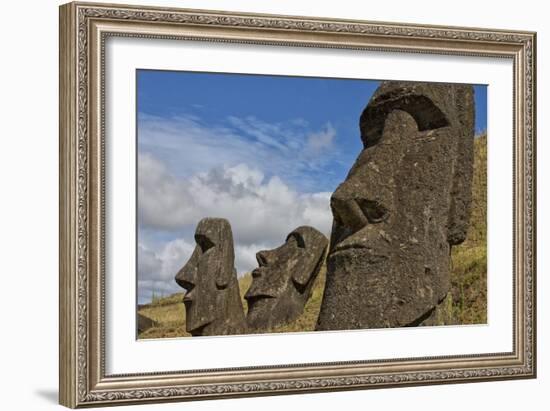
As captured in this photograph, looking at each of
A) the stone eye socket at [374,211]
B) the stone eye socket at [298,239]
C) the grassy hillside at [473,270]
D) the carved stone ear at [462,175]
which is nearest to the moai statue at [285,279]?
the stone eye socket at [298,239]

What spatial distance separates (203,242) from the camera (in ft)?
23.9

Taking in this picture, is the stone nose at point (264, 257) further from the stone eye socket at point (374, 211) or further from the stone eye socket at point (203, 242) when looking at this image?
the stone eye socket at point (374, 211)

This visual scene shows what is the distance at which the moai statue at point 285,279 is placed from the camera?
25.2ft

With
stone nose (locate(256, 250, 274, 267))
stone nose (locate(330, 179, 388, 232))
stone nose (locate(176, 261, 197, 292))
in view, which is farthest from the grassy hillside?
stone nose (locate(176, 261, 197, 292))

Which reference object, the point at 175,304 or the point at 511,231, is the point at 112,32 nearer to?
the point at 175,304

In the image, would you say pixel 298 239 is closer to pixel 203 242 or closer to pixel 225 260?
pixel 225 260

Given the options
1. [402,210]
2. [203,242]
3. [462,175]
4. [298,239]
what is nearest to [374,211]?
[402,210]

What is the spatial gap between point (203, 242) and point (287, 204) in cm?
59

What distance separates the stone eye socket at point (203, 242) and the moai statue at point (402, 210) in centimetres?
89

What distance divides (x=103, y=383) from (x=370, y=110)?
2266 millimetres

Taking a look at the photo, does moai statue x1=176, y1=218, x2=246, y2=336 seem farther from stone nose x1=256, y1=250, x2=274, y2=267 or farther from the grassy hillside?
the grassy hillside

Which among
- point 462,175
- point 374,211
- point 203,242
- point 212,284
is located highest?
point 462,175

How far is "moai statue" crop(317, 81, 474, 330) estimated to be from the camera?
7.86m

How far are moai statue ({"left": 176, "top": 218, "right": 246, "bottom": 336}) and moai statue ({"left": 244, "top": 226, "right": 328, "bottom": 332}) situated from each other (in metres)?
0.13
